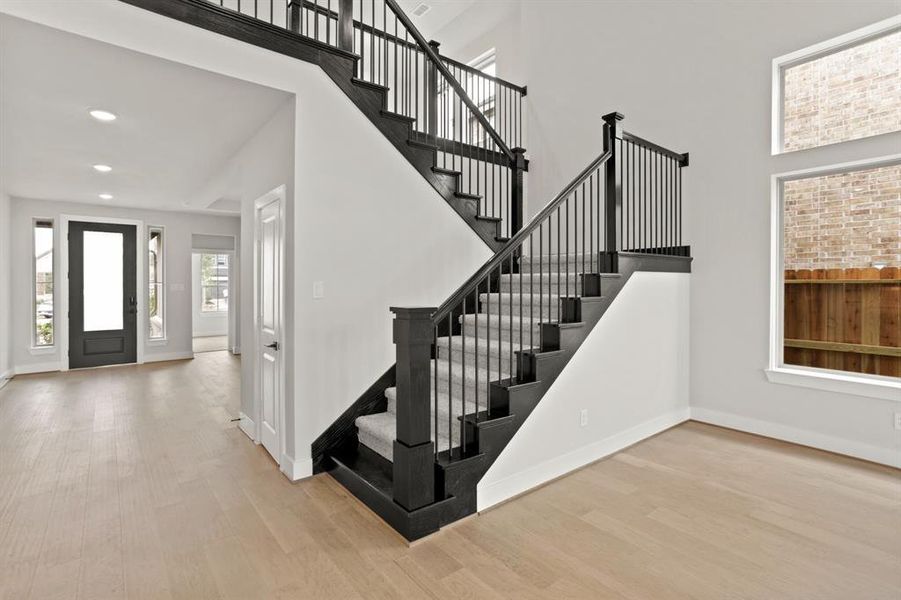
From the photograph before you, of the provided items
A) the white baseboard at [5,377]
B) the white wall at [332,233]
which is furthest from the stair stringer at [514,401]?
the white baseboard at [5,377]

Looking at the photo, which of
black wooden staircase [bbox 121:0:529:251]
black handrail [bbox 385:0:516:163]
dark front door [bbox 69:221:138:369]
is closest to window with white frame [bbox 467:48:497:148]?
black wooden staircase [bbox 121:0:529:251]

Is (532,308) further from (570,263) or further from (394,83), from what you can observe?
(394,83)

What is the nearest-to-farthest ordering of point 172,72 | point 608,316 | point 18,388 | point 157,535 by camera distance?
point 157,535, point 172,72, point 608,316, point 18,388

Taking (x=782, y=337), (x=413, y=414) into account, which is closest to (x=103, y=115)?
(x=413, y=414)

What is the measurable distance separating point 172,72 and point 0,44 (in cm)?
82

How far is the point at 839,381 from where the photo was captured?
358 centimetres

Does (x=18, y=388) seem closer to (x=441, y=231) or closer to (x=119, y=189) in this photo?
(x=119, y=189)

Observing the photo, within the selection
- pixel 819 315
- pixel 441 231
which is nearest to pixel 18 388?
pixel 441 231

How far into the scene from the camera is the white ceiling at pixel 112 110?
266 centimetres

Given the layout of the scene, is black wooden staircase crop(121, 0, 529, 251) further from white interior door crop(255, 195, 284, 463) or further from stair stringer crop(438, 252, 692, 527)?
stair stringer crop(438, 252, 692, 527)

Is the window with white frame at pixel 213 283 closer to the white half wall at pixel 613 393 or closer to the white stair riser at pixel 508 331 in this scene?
the white stair riser at pixel 508 331

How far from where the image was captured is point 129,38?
8.37 ft

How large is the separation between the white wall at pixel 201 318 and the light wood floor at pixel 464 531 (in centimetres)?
807

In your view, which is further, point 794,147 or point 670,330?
point 670,330
